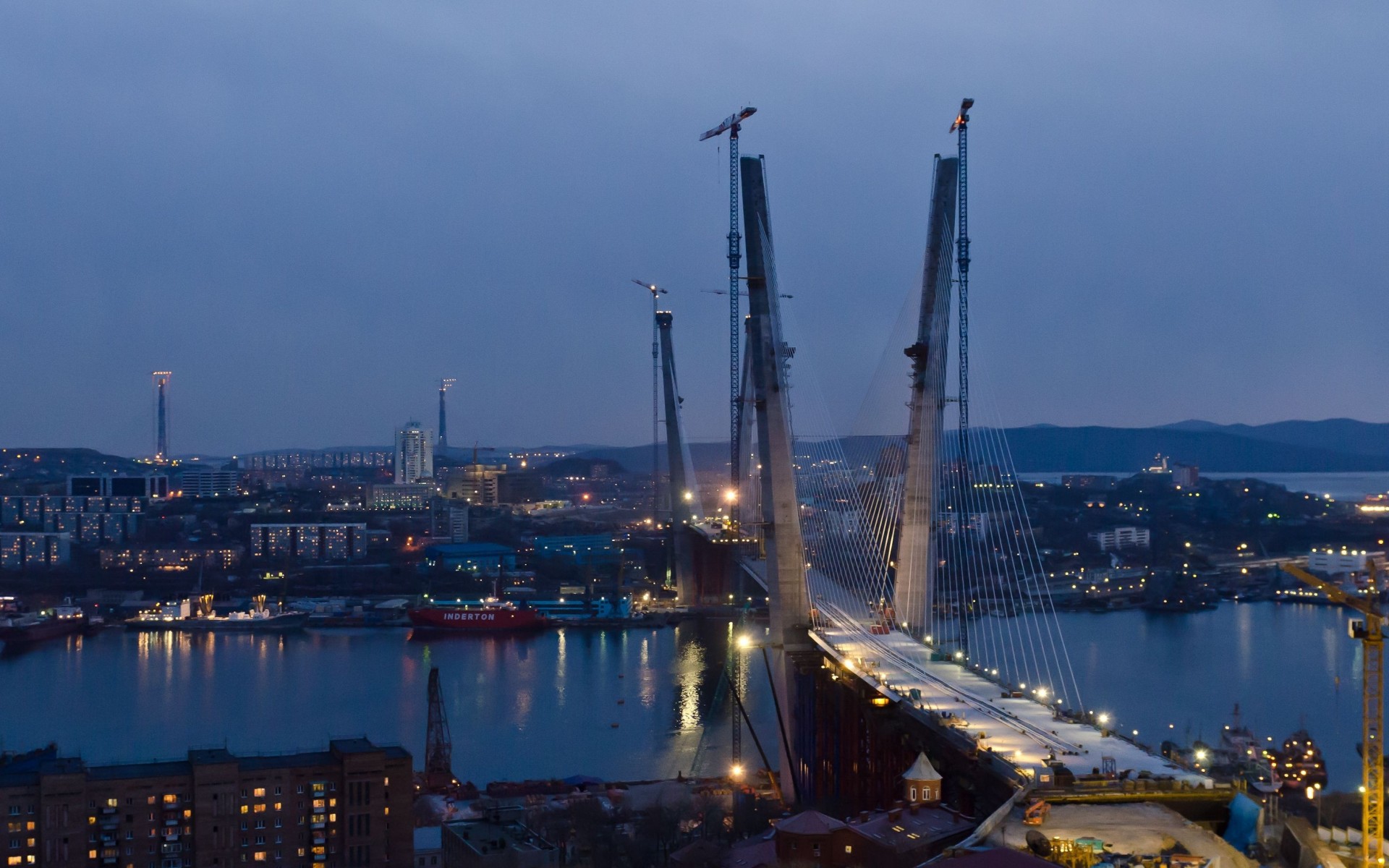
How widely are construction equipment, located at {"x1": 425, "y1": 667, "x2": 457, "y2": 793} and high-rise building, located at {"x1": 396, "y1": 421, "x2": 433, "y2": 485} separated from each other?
29.7m

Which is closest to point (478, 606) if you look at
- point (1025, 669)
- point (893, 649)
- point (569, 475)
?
point (1025, 669)

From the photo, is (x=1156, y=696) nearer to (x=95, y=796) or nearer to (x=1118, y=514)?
(x=95, y=796)

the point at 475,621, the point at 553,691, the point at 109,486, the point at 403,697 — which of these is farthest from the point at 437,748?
the point at 109,486

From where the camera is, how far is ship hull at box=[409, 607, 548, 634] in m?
13.7

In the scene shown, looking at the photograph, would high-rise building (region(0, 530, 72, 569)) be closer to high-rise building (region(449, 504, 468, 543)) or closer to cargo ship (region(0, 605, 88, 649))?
high-rise building (region(449, 504, 468, 543))

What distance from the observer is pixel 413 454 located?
121ft

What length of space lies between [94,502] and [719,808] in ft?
71.4

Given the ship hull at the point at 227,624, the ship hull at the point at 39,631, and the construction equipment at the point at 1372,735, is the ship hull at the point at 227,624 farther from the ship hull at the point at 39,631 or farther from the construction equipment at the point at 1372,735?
the construction equipment at the point at 1372,735

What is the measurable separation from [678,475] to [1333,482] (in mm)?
18162

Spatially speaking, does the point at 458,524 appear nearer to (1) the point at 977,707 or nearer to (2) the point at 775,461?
(2) the point at 775,461

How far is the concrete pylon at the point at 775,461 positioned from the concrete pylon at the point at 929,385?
473 millimetres

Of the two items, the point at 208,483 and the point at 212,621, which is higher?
the point at 208,483

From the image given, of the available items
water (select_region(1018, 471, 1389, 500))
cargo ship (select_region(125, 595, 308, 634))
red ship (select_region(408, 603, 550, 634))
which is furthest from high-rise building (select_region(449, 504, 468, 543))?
water (select_region(1018, 471, 1389, 500))

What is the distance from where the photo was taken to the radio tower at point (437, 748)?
22.1ft
